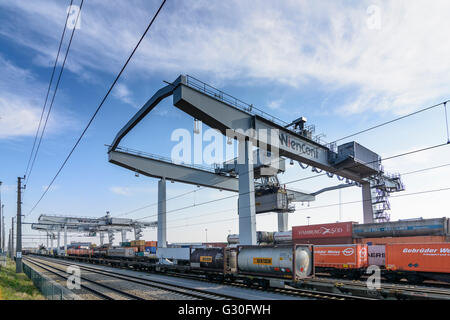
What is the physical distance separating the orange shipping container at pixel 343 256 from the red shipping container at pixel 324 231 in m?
5.57

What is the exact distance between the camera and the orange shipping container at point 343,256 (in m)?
22.1

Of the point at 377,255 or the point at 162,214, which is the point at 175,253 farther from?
the point at 377,255

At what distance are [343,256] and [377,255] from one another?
2.42 meters

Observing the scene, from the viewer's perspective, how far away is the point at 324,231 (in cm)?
3128

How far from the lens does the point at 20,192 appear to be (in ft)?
110

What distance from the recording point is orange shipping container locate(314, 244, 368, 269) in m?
22.1

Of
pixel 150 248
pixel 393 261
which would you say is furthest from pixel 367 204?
pixel 150 248

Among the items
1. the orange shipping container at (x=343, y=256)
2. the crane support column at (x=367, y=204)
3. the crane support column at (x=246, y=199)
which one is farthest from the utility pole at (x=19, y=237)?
the crane support column at (x=367, y=204)

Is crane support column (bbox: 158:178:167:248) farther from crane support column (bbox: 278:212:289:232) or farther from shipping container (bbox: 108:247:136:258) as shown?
crane support column (bbox: 278:212:289:232)

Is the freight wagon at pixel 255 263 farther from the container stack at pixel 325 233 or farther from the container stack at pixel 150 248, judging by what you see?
the container stack at pixel 150 248

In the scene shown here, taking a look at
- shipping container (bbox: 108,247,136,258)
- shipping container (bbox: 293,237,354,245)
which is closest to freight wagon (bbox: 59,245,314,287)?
shipping container (bbox: 293,237,354,245)

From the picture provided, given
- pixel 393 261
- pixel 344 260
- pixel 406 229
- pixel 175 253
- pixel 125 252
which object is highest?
pixel 406 229
